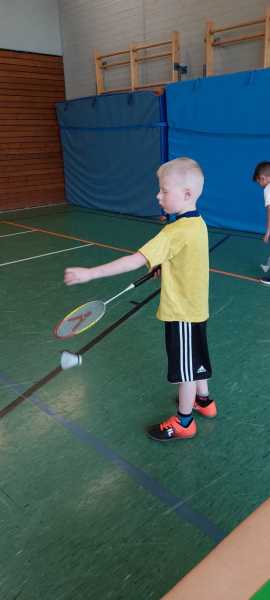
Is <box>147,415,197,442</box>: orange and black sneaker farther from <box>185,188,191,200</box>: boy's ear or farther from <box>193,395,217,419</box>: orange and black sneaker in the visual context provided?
<box>185,188,191,200</box>: boy's ear

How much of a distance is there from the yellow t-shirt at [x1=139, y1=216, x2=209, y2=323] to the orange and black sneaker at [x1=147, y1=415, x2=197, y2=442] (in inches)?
26.7

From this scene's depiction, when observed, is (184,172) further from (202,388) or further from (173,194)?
(202,388)

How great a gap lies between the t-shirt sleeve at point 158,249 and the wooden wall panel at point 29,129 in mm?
10546

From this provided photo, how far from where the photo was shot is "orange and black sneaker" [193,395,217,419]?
2.78 m

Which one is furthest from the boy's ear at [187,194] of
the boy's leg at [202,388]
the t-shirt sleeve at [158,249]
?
the boy's leg at [202,388]

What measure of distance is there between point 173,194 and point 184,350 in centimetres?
83

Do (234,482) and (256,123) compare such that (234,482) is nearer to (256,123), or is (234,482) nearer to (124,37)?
(256,123)

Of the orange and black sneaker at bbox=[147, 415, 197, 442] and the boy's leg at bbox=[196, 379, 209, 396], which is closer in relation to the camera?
the orange and black sneaker at bbox=[147, 415, 197, 442]

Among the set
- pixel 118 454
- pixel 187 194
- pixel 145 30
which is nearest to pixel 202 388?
pixel 118 454

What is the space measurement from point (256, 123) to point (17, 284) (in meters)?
4.62

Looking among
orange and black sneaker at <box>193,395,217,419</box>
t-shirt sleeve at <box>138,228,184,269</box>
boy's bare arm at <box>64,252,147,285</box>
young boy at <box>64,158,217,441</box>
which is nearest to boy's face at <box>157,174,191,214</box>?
young boy at <box>64,158,217,441</box>

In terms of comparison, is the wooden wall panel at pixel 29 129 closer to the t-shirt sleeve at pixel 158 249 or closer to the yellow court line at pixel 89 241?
the yellow court line at pixel 89 241

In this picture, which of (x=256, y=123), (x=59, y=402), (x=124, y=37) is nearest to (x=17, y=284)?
(x=59, y=402)

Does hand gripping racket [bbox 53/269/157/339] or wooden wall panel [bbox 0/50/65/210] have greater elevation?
Answer: wooden wall panel [bbox 0/50/65/210]
